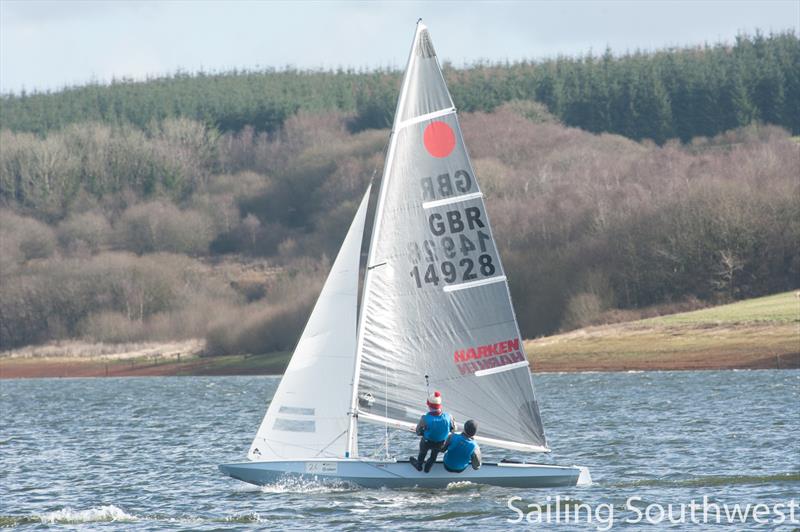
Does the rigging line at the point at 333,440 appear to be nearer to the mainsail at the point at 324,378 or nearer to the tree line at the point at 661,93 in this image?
the mainsail at the point at 324,378

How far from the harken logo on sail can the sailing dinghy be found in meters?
0.02

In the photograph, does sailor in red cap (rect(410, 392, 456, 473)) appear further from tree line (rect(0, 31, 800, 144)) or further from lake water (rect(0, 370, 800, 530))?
tree line (rect(0, 31, 800, 144))

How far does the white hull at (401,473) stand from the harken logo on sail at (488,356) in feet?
6.53

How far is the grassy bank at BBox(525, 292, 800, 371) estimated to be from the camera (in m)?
73.8

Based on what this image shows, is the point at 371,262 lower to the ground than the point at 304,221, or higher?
higher

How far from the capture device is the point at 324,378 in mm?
27812

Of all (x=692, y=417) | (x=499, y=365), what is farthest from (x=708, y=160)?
(x=499, y=365)

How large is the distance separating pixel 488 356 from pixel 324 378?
3353mm

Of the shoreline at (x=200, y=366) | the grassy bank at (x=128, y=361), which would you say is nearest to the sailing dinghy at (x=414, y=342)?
the shoreline at (x=200, y=366)

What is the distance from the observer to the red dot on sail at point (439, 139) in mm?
27453

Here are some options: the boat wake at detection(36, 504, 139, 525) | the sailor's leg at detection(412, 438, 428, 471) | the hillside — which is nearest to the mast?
the sailor's leg at detection(412, 438, 428, 471)

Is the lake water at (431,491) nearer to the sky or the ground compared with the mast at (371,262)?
nearer to the ground

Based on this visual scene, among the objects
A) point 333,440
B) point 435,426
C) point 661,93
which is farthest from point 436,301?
point 661,93

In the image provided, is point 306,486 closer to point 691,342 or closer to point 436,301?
point 436,301
